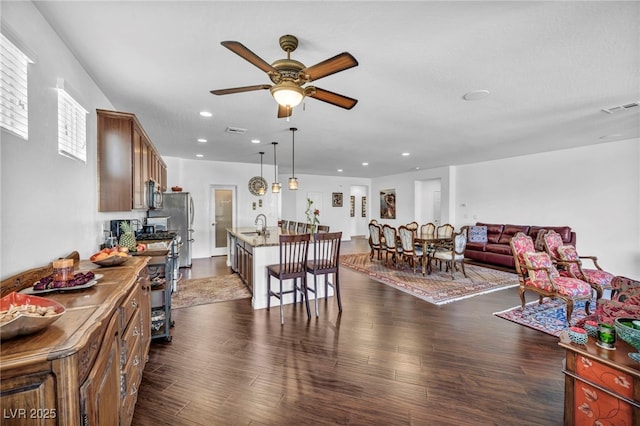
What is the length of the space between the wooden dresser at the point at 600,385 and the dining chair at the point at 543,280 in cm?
184

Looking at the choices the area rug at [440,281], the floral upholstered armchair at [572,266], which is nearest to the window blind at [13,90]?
the area rug at [440,281]

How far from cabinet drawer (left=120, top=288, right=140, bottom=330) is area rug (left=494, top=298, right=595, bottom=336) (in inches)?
159

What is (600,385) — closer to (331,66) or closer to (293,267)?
(331,66)

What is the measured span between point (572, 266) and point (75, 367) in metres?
5.72

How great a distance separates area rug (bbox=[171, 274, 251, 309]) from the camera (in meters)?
3.88

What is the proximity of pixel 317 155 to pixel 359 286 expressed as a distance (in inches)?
130

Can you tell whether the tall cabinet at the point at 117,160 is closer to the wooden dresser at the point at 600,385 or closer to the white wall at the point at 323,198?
the wooden dresser at the point at 600,385

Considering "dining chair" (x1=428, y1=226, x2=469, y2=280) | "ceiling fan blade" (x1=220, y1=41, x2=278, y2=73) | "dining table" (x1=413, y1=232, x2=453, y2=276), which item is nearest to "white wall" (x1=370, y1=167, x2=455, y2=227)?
"dining table" (x1=413, y1=232, x2=453, y2=276)

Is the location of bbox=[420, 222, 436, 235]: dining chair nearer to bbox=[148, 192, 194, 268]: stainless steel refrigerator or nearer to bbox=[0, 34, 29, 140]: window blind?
bbox=[148, 192, 194, 268]: stainless steel refrigerator

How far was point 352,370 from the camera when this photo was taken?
2.29 metres

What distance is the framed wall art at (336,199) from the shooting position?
1065 centimetres

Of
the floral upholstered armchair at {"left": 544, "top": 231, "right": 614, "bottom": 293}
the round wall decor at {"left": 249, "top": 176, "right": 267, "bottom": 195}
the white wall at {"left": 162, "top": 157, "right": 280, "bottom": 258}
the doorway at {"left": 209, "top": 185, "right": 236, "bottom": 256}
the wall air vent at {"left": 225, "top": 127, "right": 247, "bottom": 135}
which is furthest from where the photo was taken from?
the round wall decor at {"left": 249, "top": 176, "right": 267, "bottom": 195}

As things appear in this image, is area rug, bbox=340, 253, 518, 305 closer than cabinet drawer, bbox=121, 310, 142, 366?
No

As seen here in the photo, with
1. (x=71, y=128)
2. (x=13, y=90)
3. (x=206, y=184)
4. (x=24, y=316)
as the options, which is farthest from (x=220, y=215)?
(x=24, y=316)
